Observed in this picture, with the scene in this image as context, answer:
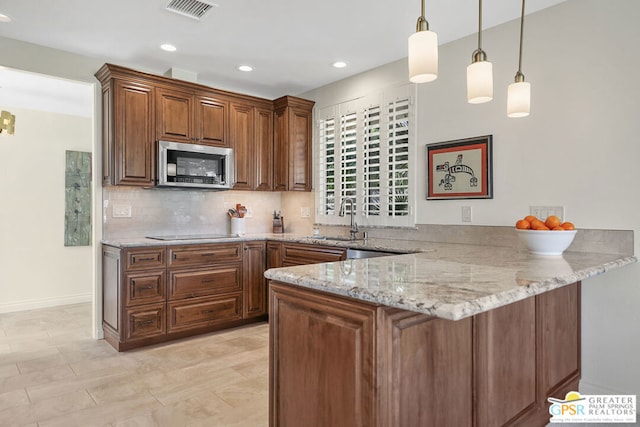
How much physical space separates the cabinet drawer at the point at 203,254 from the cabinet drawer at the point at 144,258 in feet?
0.27

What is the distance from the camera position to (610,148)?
8.02 feet

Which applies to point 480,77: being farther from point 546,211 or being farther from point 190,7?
point 190,7

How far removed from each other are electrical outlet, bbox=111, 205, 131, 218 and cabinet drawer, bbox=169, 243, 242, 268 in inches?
28.7

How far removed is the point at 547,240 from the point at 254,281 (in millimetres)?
2692

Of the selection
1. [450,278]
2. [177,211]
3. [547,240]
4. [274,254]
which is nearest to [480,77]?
[450,278]

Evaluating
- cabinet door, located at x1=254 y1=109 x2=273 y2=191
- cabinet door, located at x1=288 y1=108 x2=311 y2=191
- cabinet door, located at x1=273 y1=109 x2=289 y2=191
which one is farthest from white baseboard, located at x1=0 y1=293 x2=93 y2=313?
cabinet door, located at x1=288 y1=108 x2=311 y2=191

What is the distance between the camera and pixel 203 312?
3680mm

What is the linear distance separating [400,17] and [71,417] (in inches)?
129

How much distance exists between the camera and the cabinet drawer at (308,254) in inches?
134

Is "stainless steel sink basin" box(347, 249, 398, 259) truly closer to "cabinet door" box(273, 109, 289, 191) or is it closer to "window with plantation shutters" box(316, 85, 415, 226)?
"window with plantation shutters" box(316, 85, 415, 226)

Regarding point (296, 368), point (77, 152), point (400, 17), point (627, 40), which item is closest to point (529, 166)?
point (627, 40)

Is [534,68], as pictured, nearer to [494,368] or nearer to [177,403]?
[494,368]

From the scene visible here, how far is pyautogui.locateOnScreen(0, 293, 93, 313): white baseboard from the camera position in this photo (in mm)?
4652

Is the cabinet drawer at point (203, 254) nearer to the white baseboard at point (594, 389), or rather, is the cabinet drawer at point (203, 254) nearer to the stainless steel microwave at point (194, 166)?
Result: the stainless steel microwave at point (194, 166)
